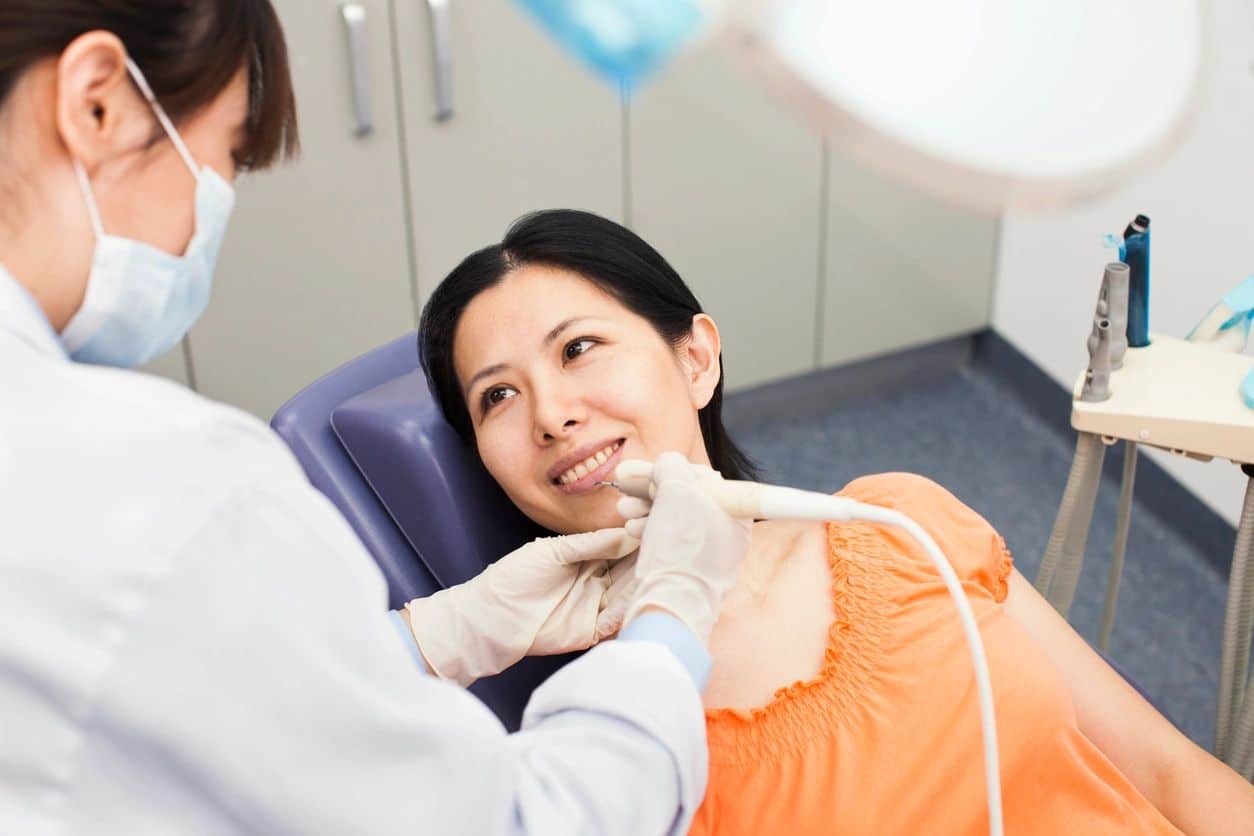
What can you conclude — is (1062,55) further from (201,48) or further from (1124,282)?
(1124,282)

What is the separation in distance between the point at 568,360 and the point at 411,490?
0.26 metres

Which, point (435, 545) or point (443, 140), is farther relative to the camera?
point (443, 140)

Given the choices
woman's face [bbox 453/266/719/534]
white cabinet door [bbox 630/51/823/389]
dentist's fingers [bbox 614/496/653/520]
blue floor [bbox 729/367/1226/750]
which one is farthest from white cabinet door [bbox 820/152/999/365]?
dentist's fingers [bbox 614/496/653/520]

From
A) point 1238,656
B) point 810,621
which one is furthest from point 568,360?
point 1238,656

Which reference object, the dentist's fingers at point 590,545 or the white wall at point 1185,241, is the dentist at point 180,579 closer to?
the dentist's fingers at point 590,545

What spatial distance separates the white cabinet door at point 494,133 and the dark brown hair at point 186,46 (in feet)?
5.11

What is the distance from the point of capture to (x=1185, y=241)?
2.56m

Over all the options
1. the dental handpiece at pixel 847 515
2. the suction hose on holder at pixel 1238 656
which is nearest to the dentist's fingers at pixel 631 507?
the dental handpiece at pixel 847 515

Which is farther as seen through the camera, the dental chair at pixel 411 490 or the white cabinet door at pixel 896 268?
the white cabinet door at pixel 896 268

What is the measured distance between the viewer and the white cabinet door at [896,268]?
3029 millimetres

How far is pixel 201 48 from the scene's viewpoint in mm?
896

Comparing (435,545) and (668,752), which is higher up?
(668,752)

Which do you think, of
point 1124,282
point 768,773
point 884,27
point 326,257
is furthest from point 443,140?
point 884,27

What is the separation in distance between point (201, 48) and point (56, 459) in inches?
12.1
